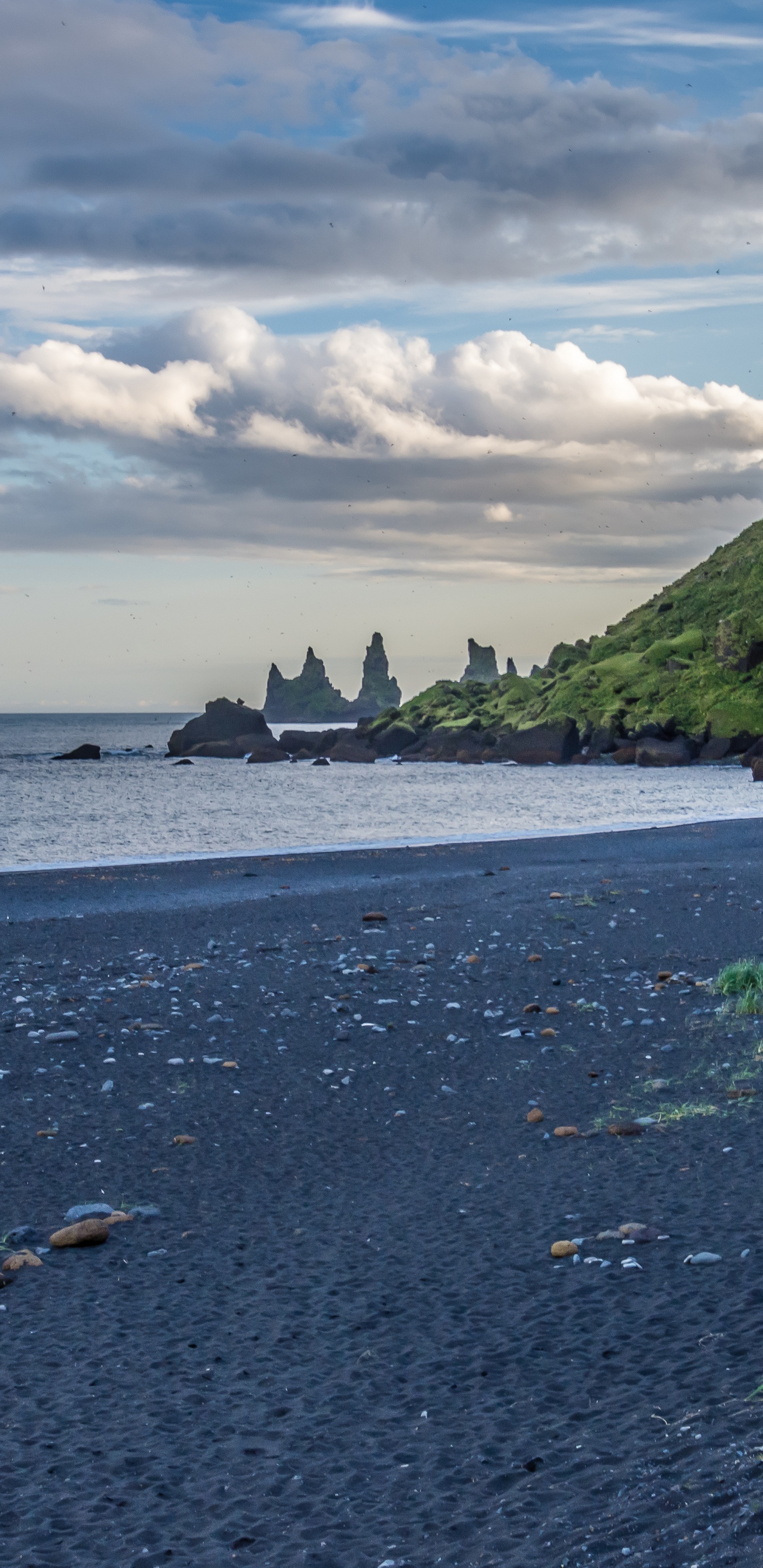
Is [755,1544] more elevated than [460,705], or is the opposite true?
[460,705]

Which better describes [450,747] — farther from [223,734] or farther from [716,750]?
[223,734]

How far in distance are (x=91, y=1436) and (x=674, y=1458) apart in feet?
6.16

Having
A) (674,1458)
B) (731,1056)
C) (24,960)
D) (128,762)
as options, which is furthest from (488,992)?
(128,762)

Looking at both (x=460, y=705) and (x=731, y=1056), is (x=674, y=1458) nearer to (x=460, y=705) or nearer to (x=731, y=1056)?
(x=731, y=1056)

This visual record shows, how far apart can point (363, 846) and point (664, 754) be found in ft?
146

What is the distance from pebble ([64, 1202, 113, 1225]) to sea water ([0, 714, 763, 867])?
1770 centimetres

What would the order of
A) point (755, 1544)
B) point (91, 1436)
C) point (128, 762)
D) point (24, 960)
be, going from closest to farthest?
point (755, 1544) → point (91, 1436) → point (24, 960) → point (128, 762)

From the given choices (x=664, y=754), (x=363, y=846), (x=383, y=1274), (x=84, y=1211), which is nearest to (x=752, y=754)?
(x=664, y=754)

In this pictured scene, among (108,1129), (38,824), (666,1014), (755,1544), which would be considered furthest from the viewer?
(38,824)

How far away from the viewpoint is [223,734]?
106 m

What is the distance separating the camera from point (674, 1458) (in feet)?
10.2

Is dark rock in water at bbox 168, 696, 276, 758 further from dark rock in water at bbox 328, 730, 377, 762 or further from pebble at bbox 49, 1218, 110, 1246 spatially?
pebble at bbox 49, 1218, 110, 1246

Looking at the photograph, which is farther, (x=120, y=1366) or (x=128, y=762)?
(x=128, y=762)

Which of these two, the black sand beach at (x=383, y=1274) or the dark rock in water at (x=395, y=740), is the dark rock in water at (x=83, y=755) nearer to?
the dark rock in water at (x=395, y=740)
